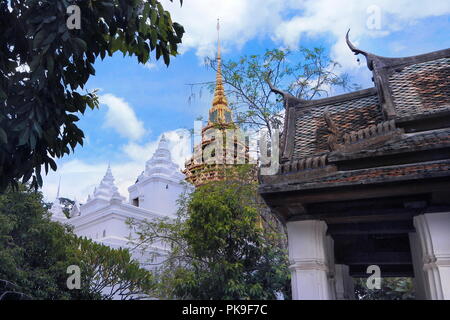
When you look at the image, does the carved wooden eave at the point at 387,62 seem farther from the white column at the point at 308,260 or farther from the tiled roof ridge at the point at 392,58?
the white column at the point at 308,260

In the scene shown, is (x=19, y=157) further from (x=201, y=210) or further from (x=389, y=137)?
(x=201, y=210)

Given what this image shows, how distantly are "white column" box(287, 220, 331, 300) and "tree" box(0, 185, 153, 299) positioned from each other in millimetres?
10209

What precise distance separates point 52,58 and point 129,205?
690 inches

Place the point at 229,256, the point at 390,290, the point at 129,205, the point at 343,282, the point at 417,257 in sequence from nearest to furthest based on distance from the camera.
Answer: the point at 417,257 → the point at 343,282 → the point at 229,256 → the point at 390,290 → the point at 129,205

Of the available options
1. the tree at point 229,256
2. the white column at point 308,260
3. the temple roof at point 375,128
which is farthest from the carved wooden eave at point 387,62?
the tree at point 229,256

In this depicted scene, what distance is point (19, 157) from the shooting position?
471 cm

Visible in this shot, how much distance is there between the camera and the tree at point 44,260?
13234mm

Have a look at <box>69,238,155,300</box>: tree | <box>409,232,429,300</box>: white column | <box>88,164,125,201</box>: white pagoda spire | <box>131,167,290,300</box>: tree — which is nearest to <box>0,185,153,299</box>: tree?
<box>69,238,155,300</box>: tree

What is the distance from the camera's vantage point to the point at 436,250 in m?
4.52

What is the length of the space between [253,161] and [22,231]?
308 inches

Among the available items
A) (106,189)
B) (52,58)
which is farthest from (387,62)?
(106,189)

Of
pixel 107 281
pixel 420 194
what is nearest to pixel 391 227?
pixel 420 194

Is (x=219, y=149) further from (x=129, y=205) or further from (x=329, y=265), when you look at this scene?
(x=329, y=265)

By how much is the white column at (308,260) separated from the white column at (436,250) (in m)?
1.09
